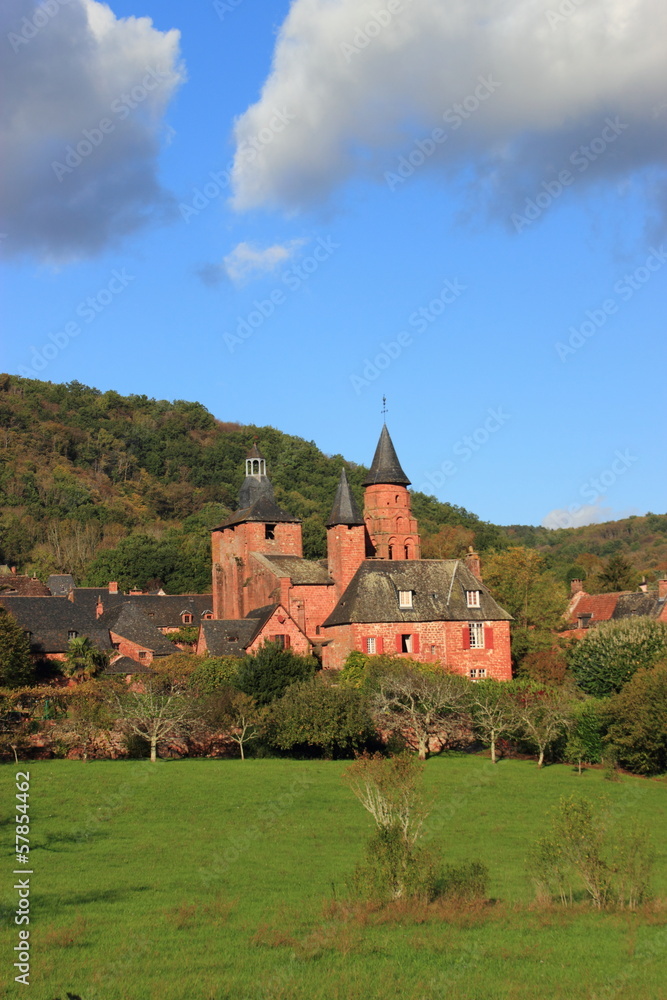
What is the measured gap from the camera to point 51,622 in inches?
2000

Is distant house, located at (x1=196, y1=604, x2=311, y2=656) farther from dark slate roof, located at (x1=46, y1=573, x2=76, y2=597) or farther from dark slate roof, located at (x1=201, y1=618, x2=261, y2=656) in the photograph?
dark slate roof, located at (x1=46, y1=573, x2=76, y2=597)

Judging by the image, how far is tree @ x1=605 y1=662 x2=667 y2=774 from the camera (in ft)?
113

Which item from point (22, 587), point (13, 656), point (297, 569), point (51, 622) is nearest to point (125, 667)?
point (51, 622)

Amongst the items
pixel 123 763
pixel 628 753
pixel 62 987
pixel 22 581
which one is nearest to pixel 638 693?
pixel 628 753

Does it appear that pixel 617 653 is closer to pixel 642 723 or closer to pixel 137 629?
pixel 642 723

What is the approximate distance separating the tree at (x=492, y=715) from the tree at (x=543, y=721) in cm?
36

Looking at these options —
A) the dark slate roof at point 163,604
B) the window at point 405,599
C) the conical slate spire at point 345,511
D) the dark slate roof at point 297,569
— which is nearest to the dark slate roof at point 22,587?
the dark slate roof at point 163,604

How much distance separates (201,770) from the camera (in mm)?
32062

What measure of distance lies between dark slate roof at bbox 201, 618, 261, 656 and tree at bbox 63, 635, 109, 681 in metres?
5.19

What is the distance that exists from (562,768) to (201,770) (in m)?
13.2

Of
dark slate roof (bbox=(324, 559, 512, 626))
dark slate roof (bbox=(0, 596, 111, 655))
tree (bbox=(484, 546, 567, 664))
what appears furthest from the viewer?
tree (bbox=(484, 546, 567, 664))

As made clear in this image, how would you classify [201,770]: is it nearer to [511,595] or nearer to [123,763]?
[123,763]

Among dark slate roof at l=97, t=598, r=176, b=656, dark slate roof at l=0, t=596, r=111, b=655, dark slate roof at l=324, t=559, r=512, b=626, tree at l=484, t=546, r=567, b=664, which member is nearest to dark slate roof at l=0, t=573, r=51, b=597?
dark slate roof at l=97, t=598, r=176, b=656

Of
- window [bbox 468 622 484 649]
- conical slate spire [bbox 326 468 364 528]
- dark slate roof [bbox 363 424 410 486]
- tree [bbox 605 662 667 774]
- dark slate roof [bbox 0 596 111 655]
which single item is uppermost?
dark slate roof [bbox 363 424 410 486]
